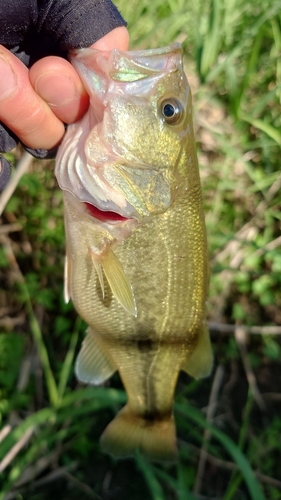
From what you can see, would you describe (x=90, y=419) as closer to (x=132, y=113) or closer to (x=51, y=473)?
(x=51, y=473)

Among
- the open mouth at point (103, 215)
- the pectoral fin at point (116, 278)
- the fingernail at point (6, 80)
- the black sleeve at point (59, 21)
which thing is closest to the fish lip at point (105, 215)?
the open mouth at point (103, 215)

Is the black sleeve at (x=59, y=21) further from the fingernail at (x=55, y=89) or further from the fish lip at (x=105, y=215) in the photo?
the fish lip at (x=105, y=215)

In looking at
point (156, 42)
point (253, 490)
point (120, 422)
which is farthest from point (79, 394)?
point (156, 42)

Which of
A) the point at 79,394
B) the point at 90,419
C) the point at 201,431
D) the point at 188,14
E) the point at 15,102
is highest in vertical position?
the point at 15,102

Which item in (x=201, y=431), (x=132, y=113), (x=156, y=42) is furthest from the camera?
(x=201, y=431)

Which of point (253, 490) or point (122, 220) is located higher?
point (122, 220)

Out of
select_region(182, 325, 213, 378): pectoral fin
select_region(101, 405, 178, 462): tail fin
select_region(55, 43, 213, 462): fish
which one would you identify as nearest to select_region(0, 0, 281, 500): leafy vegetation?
select_region(101, 405, 178, 462): tail fin

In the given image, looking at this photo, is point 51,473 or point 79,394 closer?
point 79,394

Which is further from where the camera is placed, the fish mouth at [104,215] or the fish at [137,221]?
the fish mouth at [104,215]
